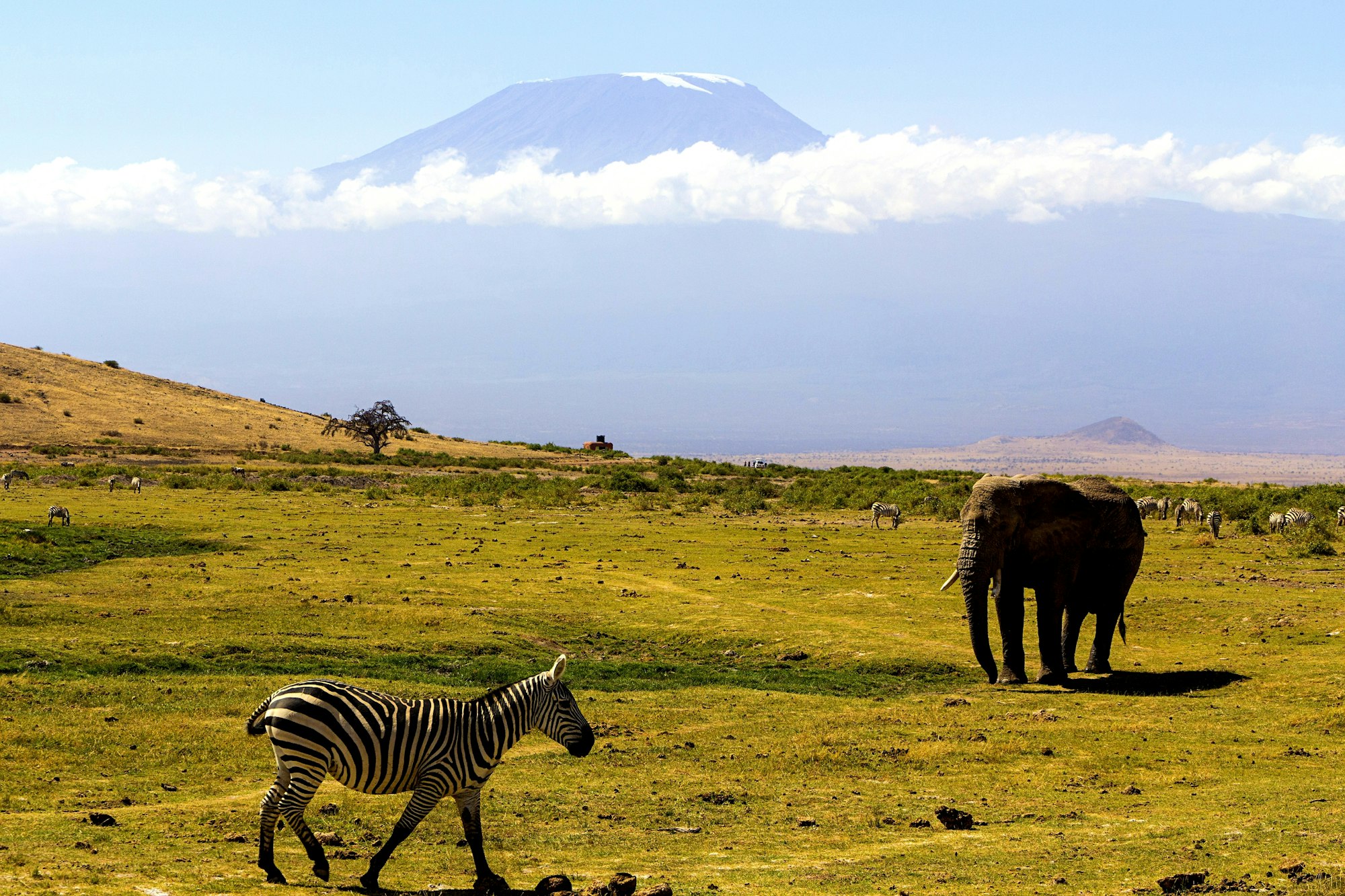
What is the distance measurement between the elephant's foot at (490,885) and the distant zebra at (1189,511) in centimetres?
4361

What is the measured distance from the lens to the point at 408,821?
416 inches

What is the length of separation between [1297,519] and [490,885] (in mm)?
40686

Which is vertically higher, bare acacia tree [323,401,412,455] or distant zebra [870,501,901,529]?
bare acacia tree [323,401,412,455]

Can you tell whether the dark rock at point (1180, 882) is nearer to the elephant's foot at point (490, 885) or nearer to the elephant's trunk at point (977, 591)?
the elephant's foot at point (490, 885)

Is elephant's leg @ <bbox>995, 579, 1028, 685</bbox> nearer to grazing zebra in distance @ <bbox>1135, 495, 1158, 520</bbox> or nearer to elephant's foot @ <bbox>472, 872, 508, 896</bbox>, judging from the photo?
elephant's foot @ <bbox>472, 872, 508, 896</bbox>

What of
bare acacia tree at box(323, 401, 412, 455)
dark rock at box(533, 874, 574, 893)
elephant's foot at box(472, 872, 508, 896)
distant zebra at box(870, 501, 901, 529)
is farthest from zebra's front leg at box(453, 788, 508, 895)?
bare acacia tree at box(323, 401, 412, 455)

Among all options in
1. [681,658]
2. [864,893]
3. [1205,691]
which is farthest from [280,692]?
[1205,691]

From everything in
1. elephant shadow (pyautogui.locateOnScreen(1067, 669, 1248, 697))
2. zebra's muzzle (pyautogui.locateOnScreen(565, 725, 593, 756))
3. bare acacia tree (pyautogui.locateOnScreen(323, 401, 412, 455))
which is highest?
bare acacia tree (pyautogui.locateOnScreen(323, 401, 412, 455))

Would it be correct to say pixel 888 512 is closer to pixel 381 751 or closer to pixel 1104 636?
pixel 1104 636

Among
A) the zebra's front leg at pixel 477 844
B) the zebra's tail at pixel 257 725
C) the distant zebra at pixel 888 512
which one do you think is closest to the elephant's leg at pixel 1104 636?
the zebra's front leg at pixel 477 844

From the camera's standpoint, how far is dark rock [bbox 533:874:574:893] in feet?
34.0

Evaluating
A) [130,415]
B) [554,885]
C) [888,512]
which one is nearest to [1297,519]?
[888,512]

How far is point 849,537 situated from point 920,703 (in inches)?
958

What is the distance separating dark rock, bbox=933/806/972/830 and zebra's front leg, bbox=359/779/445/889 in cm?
563
